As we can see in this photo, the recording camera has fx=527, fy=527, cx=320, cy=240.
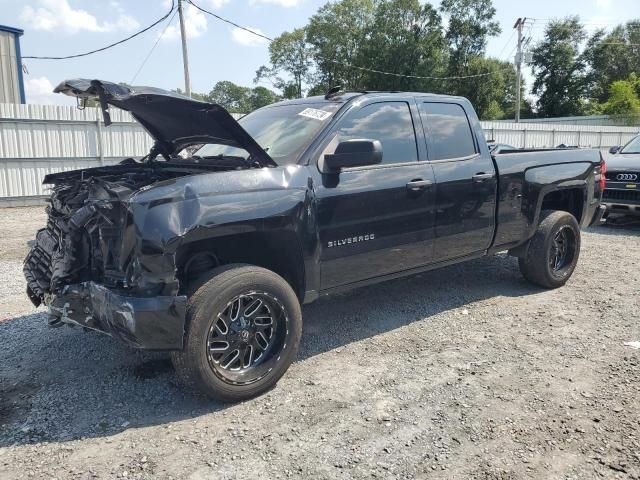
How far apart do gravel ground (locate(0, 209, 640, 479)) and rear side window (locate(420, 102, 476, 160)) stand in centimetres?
153

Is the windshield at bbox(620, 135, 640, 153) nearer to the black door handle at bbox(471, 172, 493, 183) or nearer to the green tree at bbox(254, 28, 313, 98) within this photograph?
the black door handle at bbox(471, 172, 493, 183)

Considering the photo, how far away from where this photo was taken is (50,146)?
1310 cm

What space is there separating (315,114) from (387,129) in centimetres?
63

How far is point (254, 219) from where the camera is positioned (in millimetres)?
3359

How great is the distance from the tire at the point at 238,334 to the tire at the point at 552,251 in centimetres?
311

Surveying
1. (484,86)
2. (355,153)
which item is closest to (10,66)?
(355,153)

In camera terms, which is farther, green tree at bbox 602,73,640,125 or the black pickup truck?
green tree at bbox 602,73,640,125

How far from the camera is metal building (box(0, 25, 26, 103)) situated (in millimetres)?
18562

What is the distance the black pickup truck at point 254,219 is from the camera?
307cm

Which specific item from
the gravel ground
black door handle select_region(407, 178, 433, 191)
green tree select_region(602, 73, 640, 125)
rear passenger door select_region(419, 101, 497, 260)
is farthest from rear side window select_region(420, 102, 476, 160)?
green tree select_region(602, 73, 640, 125)

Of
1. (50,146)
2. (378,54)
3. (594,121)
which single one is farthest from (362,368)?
(378,54)

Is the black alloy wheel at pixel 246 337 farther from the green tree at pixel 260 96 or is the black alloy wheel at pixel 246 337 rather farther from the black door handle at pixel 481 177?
the green tree at pixel 260 96

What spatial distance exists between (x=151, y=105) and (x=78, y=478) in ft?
7.68

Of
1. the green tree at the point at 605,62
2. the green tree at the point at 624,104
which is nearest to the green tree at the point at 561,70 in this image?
the green tree at the point at 605,62
